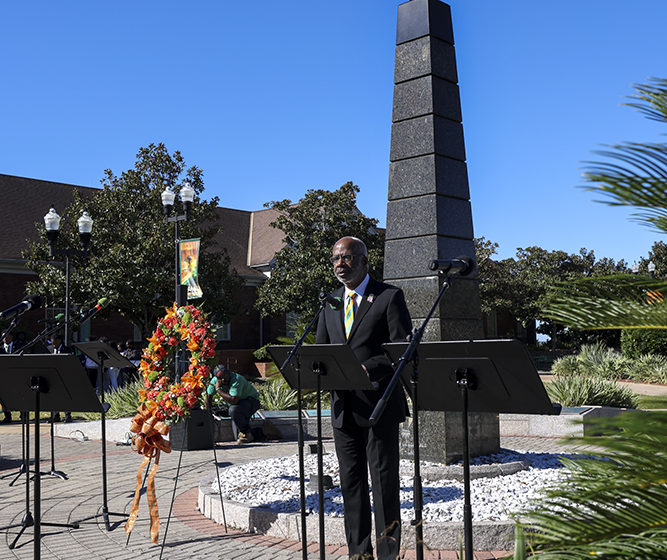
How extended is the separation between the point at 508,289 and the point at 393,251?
28.5 m

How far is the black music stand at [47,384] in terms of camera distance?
4.95 metres

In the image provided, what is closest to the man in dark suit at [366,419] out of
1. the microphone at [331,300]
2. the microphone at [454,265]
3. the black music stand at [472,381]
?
the microphone at [331,300]

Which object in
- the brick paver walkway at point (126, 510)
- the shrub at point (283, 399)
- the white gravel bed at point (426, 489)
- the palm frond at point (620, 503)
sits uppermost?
the palm frond at point (620, 503)

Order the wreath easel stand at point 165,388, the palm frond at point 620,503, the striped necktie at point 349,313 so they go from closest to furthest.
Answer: the palm frond at point 620,503 → the striped necktie at point 349,313 → the wreath easel stand at point 165,388

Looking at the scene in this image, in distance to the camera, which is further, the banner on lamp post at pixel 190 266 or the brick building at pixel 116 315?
the brick building at pixel 116 315

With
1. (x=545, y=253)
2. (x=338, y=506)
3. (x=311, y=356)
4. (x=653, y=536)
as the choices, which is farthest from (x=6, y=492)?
(x=545, y=253)

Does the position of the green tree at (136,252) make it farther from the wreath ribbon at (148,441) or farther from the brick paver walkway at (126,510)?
the wreath ribbon at (148,441)

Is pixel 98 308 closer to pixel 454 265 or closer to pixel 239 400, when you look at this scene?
pixel 239 400

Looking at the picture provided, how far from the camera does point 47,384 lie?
5.13 metres

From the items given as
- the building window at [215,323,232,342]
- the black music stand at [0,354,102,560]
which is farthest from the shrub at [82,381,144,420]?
the building window at [215,323,232,342]

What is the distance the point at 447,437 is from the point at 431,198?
9.01ft

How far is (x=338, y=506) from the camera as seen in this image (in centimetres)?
652

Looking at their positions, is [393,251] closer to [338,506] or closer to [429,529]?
[338,506]

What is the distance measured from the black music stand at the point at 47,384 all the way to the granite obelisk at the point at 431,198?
13.5ft
